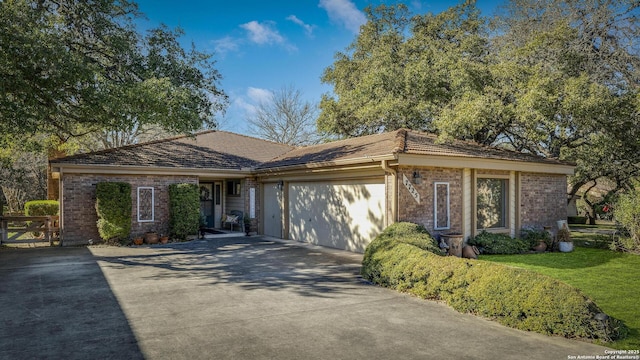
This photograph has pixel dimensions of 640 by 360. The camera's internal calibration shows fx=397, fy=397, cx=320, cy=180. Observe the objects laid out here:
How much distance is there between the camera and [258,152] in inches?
747

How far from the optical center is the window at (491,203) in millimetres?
11922

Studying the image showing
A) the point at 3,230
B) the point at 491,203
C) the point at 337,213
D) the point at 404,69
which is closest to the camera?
the point at 491,203

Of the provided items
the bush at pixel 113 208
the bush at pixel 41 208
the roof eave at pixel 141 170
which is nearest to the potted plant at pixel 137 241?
the bush at pixel 113 208

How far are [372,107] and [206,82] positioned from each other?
731 centimetres

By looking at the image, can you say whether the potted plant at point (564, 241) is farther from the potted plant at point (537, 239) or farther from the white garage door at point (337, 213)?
the white garage door at point (337, 213)

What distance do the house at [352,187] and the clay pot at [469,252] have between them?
2.23ft

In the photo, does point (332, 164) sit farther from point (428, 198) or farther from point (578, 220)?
point (578, 220)

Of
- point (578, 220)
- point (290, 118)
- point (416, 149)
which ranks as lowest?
point (578, 220)

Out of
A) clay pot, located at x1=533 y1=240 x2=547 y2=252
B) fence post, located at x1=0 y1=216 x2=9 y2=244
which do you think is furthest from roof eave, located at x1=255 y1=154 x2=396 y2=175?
fence post, located at x1=0 y1=216 x2=9 y2=244

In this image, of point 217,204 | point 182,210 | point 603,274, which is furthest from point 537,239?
point 217,204

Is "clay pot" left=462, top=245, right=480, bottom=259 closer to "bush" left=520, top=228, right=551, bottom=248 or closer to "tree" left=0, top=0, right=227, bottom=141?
"bush" left=520, top=228, right=551, bottom=248

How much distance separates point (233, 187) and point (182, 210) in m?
3.56

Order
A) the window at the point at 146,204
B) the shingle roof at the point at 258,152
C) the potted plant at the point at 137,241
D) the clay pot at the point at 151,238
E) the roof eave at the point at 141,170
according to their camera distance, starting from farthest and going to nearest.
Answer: the window at the point at 146,204
the clay pot at the point at 151,238
the potted plant at the point at 137,241
the roof eave at the point at 141,170
the shingle roof at the point at 258,152

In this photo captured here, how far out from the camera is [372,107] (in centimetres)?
1695
